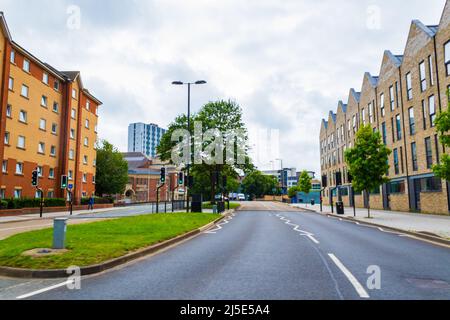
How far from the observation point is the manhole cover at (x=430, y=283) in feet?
18.6

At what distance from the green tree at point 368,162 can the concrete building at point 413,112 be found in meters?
2.23

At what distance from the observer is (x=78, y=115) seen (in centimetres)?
4219

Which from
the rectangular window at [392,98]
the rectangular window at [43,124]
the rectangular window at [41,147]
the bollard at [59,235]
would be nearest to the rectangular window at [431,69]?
the rectangular window at [392,98]

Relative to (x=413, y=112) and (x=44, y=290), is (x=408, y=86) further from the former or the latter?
(x=44, y=290)

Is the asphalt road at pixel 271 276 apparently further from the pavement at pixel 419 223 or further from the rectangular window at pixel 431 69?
the rectangular window at pixel 431 69

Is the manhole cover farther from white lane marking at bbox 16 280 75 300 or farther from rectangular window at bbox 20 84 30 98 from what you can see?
rectangular window at bbox 20 84 30 98

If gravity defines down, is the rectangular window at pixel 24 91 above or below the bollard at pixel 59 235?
above

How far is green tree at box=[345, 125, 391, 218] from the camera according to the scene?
24.3 m

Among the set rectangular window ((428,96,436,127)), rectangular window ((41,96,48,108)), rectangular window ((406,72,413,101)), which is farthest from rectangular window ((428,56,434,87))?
rectangular window ((41,96,48,108))

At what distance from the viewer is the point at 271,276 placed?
6.32m

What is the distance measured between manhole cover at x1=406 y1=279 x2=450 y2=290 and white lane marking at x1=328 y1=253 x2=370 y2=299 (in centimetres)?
100

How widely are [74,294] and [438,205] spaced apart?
28553 millimetres

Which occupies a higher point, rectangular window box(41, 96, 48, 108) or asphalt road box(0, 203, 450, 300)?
rectangular window box(41, 96, 48, 108)

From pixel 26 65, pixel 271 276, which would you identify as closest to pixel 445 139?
pixel 271 276
